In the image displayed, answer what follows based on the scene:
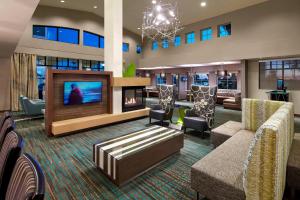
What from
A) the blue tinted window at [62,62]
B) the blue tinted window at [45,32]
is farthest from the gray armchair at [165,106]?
the blue tinted window at [45,32]

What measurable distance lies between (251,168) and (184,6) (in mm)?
8629

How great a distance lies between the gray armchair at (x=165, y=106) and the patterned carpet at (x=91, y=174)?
1414 millimetres

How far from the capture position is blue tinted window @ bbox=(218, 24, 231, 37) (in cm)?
892

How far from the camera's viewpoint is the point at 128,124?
5.50m

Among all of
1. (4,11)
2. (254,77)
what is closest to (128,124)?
(4,11)

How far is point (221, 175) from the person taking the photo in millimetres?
1706

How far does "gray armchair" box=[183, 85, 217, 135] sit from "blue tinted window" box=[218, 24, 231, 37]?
606 cm

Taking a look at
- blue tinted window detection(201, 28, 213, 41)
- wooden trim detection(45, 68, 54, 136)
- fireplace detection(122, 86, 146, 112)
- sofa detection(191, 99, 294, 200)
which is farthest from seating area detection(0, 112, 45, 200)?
blue tinted window detection(201, 28, 213, 41)

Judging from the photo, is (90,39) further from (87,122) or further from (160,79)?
(87,122)

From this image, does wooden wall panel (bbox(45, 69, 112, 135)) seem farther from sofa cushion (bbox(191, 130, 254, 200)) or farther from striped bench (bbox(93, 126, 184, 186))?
sofa cushion (bbox(191, 130, 254, 200))

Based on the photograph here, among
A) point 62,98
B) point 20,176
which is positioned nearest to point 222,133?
A: point 20,176

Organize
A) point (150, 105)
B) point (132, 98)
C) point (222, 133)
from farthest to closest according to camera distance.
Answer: point (150, 105) < point (132, 98) < point (222, 133)

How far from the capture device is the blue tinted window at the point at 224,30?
892 cm

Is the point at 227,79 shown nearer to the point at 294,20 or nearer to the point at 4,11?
the point at 294,20
